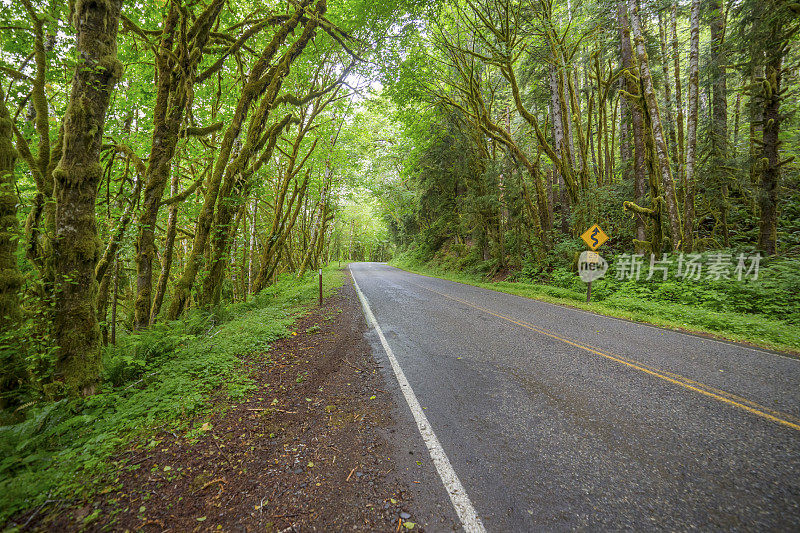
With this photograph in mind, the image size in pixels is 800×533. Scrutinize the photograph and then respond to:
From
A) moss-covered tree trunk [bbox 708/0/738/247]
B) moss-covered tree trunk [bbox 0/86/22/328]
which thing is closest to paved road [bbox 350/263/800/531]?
moss-covered tree trunk [bbox 0/86/22/328]

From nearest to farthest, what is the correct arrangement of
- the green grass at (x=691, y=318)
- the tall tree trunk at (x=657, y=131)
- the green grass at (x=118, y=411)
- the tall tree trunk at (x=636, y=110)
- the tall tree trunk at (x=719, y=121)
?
the green grass at (x=118, y=411)
the green grass at (x=691, y=318)
the tall tree trunk at (x=657, y=131)
the tall tree trunk at (x=636, y=110)
the tall tree trunk at (x=719, y=121)

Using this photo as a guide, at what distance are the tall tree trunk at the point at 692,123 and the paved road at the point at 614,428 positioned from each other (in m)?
7.44

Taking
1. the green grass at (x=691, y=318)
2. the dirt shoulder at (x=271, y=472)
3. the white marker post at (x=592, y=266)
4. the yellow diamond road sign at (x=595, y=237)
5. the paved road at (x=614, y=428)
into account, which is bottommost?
the dirt shoulder at (x=271, y=472)

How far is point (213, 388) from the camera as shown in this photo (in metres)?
3.74

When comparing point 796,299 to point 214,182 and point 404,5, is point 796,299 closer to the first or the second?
point 404,5

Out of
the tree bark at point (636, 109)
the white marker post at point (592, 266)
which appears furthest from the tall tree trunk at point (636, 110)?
the white marker post at point (592, 266)

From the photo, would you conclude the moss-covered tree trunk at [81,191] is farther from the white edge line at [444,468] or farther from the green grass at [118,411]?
the white edge line at [444,468]

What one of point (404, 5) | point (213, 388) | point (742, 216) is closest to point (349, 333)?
point (213, 388)

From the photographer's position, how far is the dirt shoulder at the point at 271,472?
196cm

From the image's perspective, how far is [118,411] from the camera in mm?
3008

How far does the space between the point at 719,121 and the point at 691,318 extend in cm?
934

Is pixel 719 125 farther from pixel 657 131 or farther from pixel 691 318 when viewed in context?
pixel 691 318

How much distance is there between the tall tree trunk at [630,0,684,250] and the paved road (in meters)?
6.40

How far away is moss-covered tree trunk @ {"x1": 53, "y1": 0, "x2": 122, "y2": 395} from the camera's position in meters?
3.00
